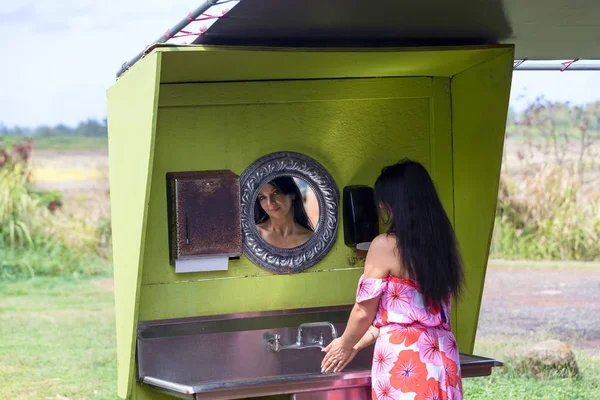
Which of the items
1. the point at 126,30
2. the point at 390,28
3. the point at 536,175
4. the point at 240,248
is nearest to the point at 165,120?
the point at 240,248

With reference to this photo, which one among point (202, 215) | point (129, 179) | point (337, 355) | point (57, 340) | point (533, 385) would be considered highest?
point (129, 179)

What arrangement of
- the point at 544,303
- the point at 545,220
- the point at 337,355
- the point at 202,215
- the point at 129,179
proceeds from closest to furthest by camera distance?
the point at 337,355
the point at 129,179
the point at 202,215
the point at 544,303
the point at 545,220

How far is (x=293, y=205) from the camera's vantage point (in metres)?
4.52

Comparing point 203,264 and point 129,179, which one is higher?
point 129,179

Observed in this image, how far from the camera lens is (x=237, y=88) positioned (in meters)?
4.40

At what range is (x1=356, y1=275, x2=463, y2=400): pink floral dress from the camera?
3.67m

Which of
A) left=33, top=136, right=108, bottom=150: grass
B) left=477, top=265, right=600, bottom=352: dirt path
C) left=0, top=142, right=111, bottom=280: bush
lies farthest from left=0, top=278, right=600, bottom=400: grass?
left=33, top=136, right=108, bottom=150: grass

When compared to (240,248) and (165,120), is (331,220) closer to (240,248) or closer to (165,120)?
(240,248)

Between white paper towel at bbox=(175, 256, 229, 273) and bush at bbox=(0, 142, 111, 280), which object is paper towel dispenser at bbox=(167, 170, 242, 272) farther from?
bush at bbox=(0, 142, 111, 280)

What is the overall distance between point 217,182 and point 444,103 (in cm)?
122

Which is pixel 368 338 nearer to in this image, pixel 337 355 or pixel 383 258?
pixel 337 355

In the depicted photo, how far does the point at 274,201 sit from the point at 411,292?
104 cm

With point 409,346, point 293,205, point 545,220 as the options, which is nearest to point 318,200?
point 293,205

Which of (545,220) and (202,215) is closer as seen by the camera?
(202,215)
